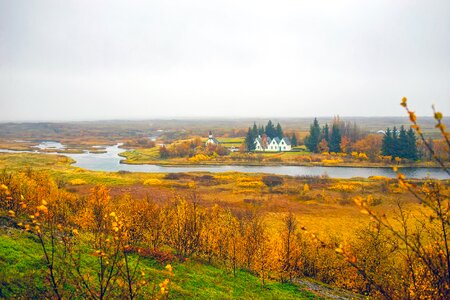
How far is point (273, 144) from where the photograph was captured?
114 metres

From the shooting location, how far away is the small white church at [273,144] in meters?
113

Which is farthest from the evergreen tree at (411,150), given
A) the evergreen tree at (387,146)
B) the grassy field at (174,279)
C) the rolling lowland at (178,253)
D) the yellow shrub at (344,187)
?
the grassy field at (174,279)

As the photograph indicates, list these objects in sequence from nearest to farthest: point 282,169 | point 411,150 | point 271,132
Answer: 1. point 282,169
2. point 411,150
3. point 271,132

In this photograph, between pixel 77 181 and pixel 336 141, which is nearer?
pixel 77 181

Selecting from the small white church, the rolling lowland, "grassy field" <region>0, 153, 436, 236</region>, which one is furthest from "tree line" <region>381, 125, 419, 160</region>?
the rolling lowland

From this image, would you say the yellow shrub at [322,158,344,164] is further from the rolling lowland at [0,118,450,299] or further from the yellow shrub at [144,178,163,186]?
the rolling lowland at [0,118,450,299]

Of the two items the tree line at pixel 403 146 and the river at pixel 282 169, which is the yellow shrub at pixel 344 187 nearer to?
the river at pixel 282 169

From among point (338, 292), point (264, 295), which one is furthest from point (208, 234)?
point (338, 292)

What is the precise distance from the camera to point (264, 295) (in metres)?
16.7

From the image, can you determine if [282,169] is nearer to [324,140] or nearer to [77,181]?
[324,140]

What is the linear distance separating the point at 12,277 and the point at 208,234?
13476 mm

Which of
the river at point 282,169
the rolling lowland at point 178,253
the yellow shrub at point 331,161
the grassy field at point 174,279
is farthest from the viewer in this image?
the yellow shrub at point 331,161

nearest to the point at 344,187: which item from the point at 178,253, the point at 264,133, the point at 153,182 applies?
the point at 153,182

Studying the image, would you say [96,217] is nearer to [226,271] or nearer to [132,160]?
[226,271]
